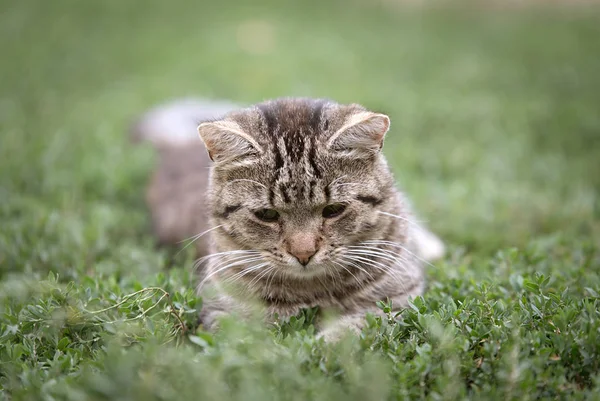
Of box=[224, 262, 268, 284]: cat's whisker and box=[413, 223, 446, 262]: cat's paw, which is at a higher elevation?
box=[224, 262, 268, 284]: cat's whisker

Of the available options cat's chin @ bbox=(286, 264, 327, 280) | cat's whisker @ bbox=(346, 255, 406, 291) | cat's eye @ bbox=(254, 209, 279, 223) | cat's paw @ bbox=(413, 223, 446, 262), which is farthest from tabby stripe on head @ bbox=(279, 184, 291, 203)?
cat's paw @ bbox=(413, 223, 446, 262)

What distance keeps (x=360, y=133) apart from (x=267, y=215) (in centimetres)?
64

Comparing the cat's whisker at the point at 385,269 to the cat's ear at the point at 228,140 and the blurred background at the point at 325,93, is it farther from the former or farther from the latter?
the blurred background at the point at 325,93

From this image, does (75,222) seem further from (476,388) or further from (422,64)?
(422,64)

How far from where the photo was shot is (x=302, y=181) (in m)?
2.77

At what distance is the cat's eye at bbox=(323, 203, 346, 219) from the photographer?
2852mm

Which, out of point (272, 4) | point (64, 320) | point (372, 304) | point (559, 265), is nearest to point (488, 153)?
point (559, 265)

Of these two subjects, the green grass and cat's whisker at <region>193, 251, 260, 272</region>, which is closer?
the green grass

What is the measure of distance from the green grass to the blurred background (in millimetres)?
31

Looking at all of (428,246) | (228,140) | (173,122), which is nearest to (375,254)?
(228,140)

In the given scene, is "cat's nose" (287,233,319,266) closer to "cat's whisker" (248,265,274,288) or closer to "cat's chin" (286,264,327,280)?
"cat's chin" (286,264,327,280)

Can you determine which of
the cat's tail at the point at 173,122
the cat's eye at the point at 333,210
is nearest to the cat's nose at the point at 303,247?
the cat's eye at the point at 333,210

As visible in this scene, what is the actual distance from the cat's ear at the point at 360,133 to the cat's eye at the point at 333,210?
0.29 m

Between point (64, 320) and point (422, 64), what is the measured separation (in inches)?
307
